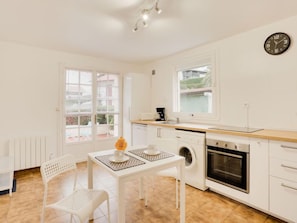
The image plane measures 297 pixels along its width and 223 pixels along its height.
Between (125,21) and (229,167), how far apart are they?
239 cm

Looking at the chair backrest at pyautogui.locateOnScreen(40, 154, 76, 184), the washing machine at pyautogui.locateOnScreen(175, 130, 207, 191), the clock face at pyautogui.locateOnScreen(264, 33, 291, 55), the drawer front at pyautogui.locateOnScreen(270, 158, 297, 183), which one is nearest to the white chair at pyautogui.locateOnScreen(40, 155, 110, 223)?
the chair backrest at pyautogui.locateOnScreen(40, 154, 76, 184)

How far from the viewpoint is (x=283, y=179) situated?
A: 181cm

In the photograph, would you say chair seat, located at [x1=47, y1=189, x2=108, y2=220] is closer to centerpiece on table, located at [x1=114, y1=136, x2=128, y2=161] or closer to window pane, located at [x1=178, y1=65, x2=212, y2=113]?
centerpiece on table, located at [x1=114, y1=136, x2=128, y2=161]

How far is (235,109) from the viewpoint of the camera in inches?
107

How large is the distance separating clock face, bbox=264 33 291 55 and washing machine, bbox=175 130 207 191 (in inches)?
58.1

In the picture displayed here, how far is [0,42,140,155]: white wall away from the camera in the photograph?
2996mm

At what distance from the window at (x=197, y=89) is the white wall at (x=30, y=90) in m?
2.33

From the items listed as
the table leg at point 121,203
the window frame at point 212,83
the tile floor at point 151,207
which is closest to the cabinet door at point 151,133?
the window frame at point 212,83

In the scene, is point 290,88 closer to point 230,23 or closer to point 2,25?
point 230,23

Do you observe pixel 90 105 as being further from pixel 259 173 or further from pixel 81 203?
pixel 259 173

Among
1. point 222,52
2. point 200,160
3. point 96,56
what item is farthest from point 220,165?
point 96,56

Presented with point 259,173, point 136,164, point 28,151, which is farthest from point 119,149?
point 28,151

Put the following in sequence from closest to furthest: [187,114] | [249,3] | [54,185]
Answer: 1. [249,3]
2. [54,185]
3. [187,114]

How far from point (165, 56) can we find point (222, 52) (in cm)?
137
